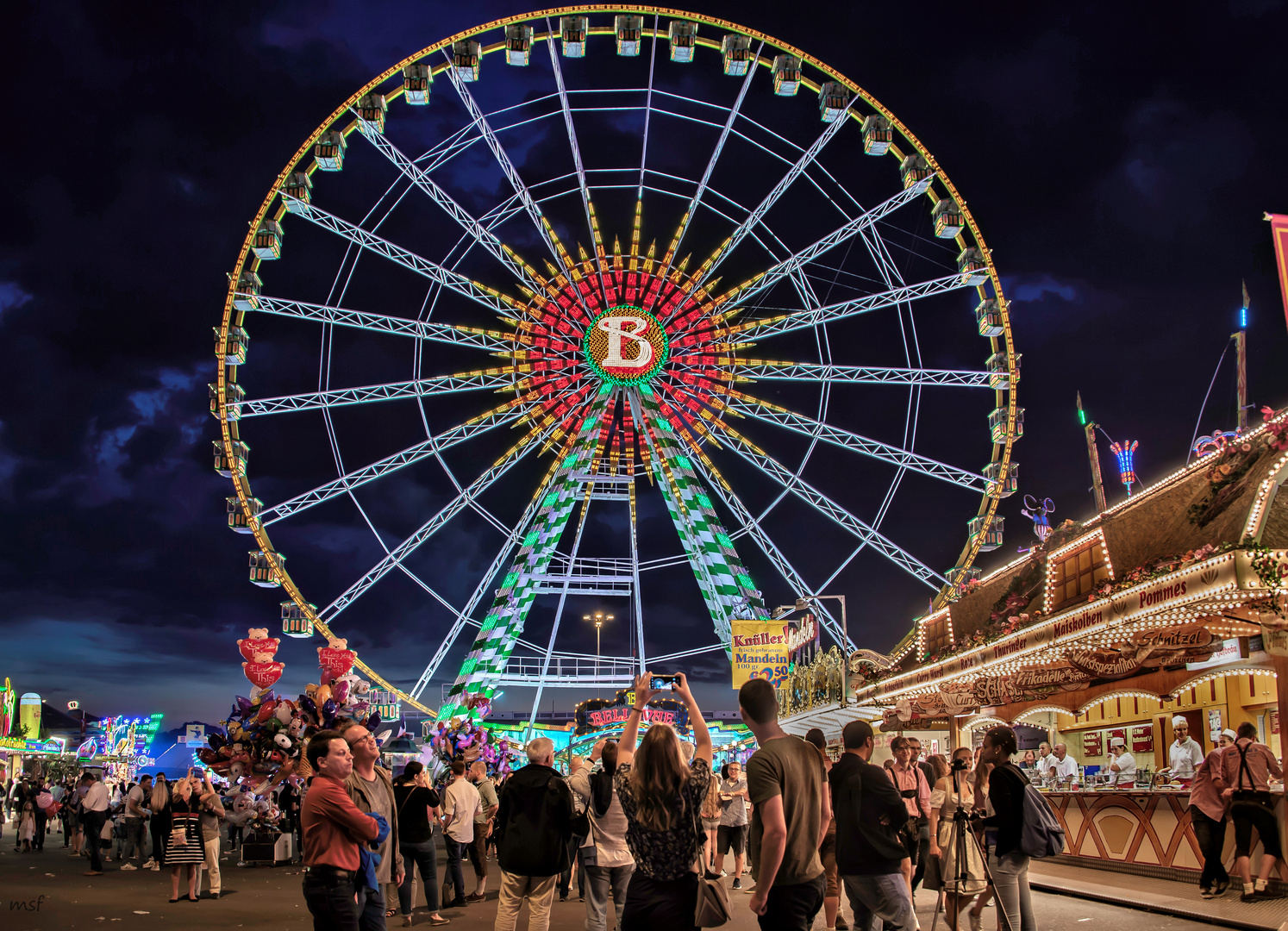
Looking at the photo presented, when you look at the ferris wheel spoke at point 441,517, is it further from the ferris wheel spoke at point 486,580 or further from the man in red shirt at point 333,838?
the man in red shirt at point 333,838

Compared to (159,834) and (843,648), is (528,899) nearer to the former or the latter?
(159,834)

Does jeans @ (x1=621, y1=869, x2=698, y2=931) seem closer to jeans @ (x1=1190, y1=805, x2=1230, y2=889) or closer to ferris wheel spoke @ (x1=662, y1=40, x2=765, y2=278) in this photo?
jeans @ (x1=1190, y1=805, x2=1230, y2=889)

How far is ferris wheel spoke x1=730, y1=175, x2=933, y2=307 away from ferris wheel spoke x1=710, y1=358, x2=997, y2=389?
1597 mm

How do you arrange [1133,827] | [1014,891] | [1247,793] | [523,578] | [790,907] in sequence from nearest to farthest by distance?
[790,907], [1014,891], [1247,793], [1133,827], [523,578]

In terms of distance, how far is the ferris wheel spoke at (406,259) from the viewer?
20.9 m

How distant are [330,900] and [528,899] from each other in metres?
1.53

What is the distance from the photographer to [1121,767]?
14.9m

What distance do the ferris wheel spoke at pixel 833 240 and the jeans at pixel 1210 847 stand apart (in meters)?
14.8

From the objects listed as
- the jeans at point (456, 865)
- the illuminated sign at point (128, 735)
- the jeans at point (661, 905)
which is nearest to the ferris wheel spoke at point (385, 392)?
the jeans at point (456, 865)

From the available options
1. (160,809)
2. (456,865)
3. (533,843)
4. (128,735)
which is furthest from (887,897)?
(128,735)

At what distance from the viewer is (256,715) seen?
14664 millimetres

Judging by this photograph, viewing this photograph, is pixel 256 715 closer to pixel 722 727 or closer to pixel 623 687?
pixel 623 687

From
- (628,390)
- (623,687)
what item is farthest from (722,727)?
(628,390)

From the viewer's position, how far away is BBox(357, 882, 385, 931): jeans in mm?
5401
